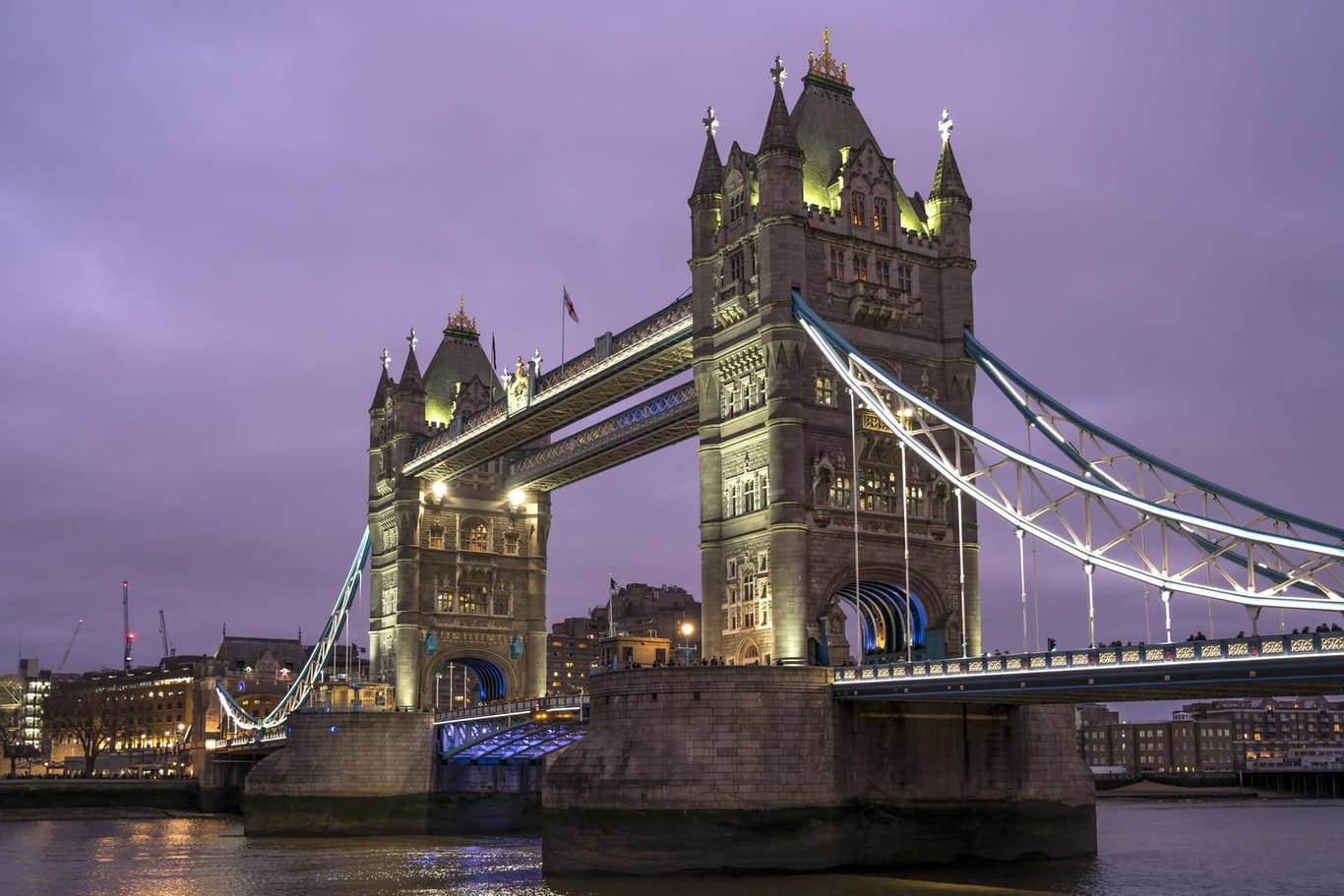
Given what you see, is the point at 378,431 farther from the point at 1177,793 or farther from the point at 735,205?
the point at 1177,793

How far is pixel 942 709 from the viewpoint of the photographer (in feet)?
174

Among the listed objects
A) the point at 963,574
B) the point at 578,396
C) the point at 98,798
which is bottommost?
the point at 98,798

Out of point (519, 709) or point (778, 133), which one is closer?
point (778, 133)

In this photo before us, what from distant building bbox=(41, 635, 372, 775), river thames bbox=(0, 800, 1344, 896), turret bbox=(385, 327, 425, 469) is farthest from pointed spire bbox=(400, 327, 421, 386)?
distant building bbox=(41, 635, 372, 775)

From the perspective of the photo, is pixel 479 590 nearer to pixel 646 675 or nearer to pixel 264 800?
pixel 264 800

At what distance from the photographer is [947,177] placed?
2454 inches

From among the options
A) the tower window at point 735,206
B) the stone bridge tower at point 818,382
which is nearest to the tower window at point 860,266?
the stone bridge tower at point 818,382

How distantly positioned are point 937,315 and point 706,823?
→ 22.8 meters

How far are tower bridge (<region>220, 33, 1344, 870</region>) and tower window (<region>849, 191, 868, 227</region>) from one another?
0.56 ft

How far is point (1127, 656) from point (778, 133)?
25.1m

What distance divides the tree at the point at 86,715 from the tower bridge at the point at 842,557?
9676 centimetres

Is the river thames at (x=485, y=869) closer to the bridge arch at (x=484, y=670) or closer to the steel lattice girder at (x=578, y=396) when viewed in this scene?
the bridge arch at (x=484, y=670)

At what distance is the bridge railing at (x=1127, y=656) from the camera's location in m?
38.2

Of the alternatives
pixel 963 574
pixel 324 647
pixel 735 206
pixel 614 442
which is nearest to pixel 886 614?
pixel 963 574
